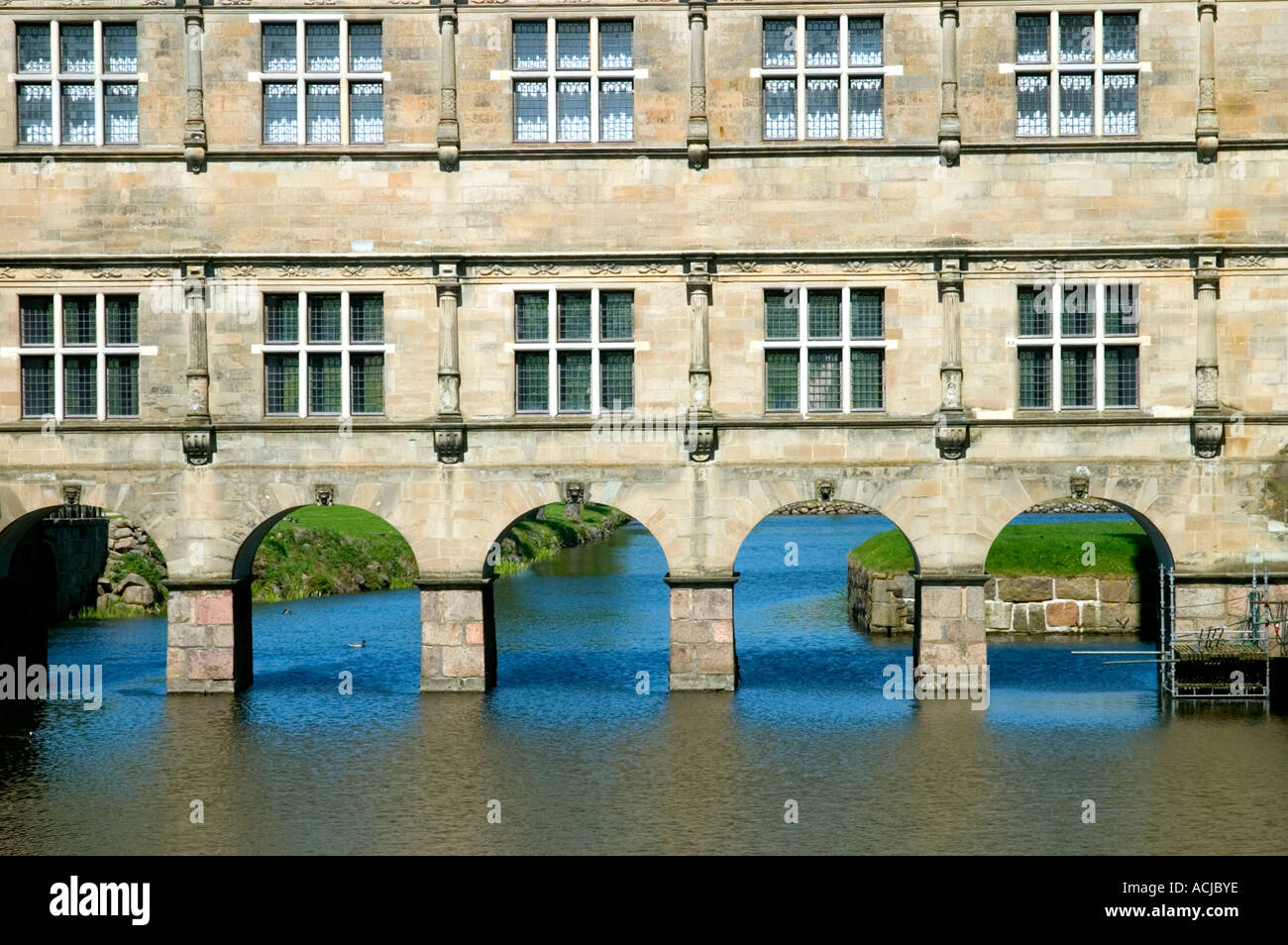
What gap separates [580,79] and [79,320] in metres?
10.6

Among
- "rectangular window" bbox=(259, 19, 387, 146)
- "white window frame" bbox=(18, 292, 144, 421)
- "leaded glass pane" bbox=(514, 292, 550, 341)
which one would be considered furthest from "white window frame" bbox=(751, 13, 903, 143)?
"white window frame" bbox=(18, 292, 144, 421)

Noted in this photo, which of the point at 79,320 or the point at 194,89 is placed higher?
the point at 194,89

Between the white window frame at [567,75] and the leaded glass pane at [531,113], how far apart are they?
9 cm

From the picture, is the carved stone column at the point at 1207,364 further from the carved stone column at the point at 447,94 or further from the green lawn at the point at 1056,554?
the carved stone column at the point at 447,94

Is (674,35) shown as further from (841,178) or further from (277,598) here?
(277,598)

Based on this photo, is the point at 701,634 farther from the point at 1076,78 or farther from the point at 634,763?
the point at 1076,78

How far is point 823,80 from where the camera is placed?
107 ft

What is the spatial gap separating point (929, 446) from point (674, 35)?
9034 millimetres

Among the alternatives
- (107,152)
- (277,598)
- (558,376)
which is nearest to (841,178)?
(558,376)

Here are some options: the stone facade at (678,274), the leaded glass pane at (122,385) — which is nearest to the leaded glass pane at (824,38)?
the stone facade at (678,274)

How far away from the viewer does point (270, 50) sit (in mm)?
32844

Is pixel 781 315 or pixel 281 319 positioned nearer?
pixel 781 315

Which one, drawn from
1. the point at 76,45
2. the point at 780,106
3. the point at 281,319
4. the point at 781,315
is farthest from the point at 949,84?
the point at 76,45

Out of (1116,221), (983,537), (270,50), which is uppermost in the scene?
(270,50)
